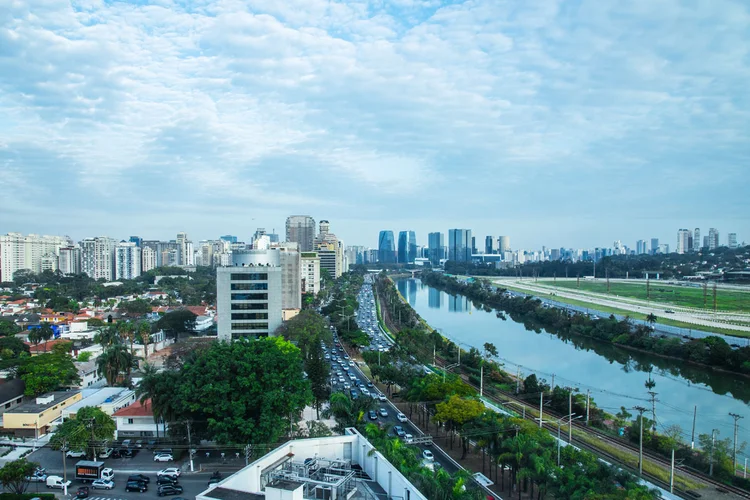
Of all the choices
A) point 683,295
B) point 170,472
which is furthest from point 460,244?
point 170,472

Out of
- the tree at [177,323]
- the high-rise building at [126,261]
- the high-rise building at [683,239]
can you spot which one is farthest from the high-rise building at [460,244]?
the tree at [177,323]

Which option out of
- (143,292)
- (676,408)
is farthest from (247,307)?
(143,292)

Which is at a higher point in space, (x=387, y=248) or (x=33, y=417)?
(x=387, y=248)

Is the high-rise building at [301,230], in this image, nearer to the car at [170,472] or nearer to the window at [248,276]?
the window at [248,276]

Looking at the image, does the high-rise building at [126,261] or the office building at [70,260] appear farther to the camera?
the office building at [70,260]

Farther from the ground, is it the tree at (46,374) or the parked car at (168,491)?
the tree at (46,374)

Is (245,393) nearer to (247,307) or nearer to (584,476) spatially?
(584,476)

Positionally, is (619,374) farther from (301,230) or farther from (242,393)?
(301,230)
